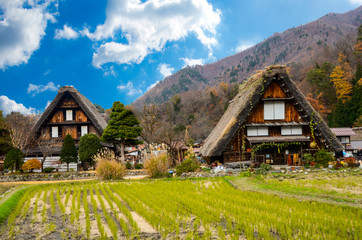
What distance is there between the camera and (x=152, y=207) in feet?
29.4

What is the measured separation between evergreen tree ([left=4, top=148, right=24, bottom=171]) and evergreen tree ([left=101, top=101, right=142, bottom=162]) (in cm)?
712

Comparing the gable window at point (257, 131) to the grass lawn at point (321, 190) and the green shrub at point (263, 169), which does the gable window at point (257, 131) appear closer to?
the green shrub at point (263, 169)

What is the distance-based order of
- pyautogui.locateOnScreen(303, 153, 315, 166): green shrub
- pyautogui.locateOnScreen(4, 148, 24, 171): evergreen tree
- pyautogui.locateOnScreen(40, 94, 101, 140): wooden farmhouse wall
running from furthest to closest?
pyautogui.locateOnScreen(40, 94, 101, 140): wooden farmhouse wall < pyautogui.locateOnScreen(4, 148, 24, 171): evergreen tree < pyautogui.locateOnScreen(303, 153, 315, 166): green shrub

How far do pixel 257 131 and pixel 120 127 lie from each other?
42.1 ft

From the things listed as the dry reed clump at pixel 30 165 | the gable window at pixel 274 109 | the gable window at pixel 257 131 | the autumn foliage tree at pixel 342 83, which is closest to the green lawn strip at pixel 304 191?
the gable window at pixel 257 131

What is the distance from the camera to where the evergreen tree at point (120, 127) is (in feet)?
89.2

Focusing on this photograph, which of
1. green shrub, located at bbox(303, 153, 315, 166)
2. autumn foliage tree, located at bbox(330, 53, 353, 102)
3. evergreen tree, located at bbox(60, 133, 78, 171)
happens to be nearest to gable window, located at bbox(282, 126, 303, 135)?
green shrub, located at bbox(303, 153, 315, 166)

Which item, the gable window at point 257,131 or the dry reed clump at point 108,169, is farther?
the gable window at point 257,131

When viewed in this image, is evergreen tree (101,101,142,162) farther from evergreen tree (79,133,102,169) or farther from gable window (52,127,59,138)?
gable window (52,127,59,138)

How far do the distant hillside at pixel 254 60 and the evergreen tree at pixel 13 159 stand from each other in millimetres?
75122

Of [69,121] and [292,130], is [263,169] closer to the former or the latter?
[292,130]

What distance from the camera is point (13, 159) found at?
23.8m

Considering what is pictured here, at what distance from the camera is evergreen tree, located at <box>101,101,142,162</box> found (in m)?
27.2

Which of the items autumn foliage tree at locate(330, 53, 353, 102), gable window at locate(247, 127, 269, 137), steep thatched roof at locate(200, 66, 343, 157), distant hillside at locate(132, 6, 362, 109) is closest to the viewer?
steep thatched roof at locate(200, 66, 343, 157)
